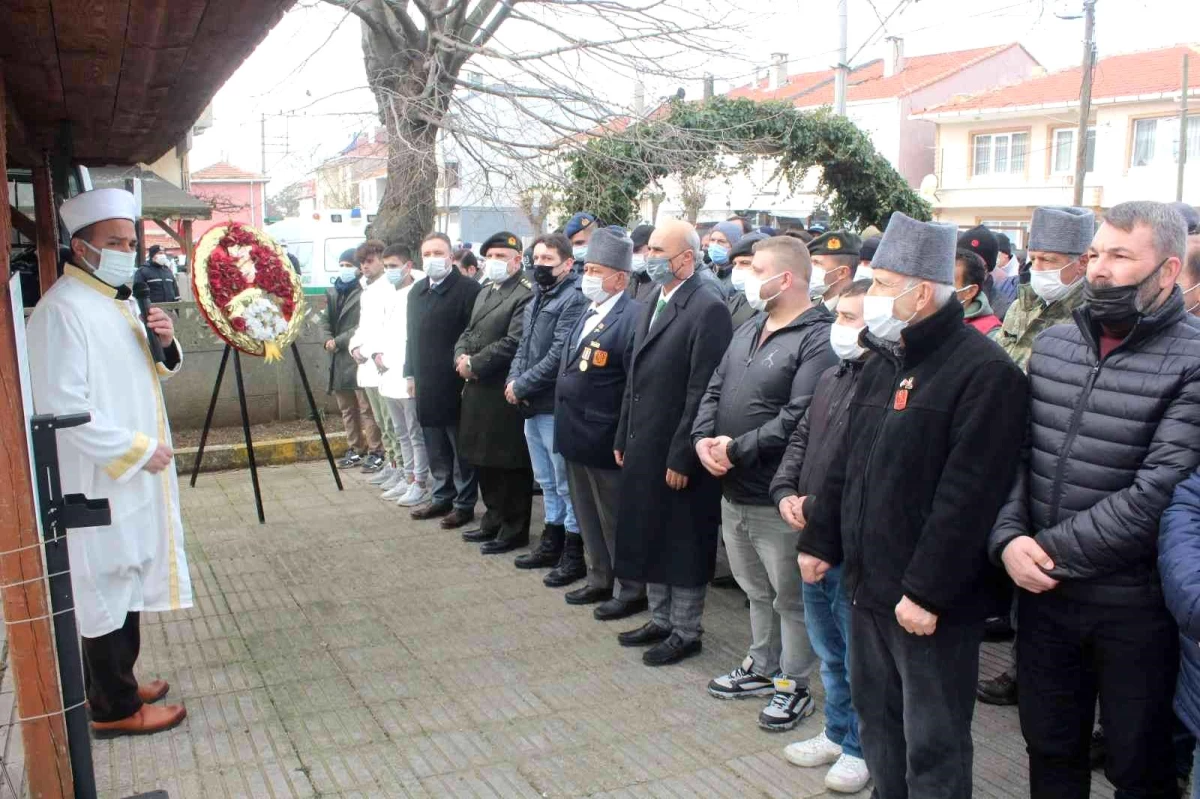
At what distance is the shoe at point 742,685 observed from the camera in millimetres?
5039

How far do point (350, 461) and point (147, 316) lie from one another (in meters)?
5.86

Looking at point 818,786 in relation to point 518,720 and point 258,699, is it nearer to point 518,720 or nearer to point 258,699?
point 518,720

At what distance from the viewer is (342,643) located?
19.0 ft

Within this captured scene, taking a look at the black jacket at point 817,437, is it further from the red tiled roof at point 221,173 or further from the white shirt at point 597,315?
the red tiled roof at point 221,173

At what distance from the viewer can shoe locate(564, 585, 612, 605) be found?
6465mm

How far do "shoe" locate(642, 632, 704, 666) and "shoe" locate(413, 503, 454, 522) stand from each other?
3.36m

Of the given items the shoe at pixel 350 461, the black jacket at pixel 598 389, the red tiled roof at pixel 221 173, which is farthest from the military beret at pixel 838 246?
the red tiled roof at pixel 221 173

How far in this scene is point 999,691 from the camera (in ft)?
16.4

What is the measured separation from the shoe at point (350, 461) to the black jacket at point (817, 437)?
689 centimetres

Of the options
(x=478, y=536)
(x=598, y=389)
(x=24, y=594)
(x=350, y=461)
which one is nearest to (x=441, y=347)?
(x=478, y=536)

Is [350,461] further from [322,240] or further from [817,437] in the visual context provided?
[322,240]

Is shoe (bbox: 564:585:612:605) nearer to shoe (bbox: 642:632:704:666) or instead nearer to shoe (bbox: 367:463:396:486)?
shoe (bbox: 642:632:704:666)

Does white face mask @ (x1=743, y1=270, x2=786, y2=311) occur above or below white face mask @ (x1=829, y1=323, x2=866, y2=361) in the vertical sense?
above

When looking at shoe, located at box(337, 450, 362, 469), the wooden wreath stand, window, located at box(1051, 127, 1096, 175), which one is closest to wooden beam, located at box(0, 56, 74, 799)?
the wooden wreath stand
